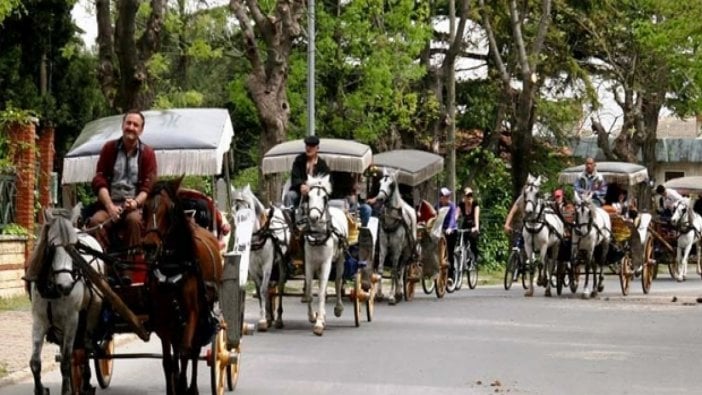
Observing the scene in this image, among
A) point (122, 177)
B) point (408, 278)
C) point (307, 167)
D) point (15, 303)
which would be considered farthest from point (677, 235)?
point (122, 177)

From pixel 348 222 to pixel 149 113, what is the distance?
725 cm

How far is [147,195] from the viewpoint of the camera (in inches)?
528

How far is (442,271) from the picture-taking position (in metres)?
31.8

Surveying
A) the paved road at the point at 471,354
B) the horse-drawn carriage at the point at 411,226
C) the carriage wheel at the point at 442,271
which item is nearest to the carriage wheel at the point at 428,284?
Answer: the horse-drawn carriage at the point at 411,226

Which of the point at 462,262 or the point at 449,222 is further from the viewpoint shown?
the point at 462,262

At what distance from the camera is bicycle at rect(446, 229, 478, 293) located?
33.5 m

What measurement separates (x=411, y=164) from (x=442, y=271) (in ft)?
7.28

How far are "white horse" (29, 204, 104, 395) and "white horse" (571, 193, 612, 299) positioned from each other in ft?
58.7

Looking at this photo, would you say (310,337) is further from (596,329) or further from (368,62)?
(368,62)

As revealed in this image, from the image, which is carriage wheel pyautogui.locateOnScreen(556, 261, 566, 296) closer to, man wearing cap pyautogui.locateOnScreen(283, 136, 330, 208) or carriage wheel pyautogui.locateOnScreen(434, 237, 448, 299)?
carriage wheel pyautogui.locateOnScreen(434, 237, 448, 299)

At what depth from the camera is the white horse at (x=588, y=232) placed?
30438mm

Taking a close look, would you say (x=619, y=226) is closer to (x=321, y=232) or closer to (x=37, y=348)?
(x=321, y=232)

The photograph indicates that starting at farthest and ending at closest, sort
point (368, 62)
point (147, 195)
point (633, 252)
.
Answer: point (368, 62), point (633, 252), point (147, 195)

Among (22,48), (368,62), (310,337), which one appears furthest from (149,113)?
(368,62)
